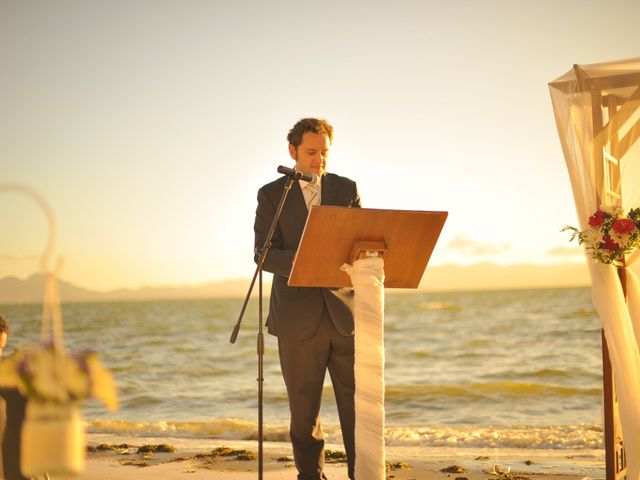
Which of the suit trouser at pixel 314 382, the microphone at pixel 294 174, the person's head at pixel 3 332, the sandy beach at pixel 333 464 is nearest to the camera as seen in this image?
the person's head at pixel 3 332

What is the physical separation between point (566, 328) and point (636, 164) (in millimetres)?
21804

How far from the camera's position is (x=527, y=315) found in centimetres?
3098

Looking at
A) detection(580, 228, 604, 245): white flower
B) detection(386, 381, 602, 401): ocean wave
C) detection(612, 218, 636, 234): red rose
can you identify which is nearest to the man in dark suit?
detection(580, 228, 604, 245): white flower

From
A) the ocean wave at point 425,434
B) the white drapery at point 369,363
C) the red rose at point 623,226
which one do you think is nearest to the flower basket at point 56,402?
the white drapery at point 369,363

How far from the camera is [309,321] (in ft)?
12.1

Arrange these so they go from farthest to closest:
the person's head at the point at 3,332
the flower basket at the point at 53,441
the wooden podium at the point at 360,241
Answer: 1. the person's head at the point at 3,332
2. the wooden podium at the point at 360,241
3. the flower basket at the point at 53,441

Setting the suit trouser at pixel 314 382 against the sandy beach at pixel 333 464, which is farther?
the sandy beach at pixel 333 464

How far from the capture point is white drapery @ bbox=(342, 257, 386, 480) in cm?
293

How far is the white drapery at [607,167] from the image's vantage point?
3.96 m

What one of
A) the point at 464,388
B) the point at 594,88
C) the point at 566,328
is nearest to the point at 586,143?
the point at 594,88

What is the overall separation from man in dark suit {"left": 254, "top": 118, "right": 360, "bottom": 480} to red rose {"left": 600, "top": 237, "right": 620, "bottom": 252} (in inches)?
49.0

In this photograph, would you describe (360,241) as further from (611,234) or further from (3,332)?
(611,234)

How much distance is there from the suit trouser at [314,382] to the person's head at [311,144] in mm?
670

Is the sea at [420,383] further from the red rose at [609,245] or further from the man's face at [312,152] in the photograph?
the man's face at [312,152]
